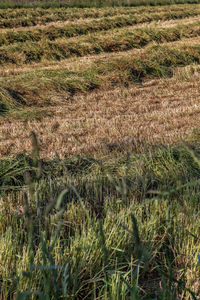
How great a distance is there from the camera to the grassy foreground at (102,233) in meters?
1.33

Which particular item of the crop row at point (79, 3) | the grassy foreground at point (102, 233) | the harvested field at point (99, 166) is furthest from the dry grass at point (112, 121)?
the crop row at point (79, 3)

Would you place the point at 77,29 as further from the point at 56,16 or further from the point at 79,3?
the point at 79,3

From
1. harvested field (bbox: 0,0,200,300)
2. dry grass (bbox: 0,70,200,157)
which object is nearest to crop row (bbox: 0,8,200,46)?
harvested field (bbox: 0,0,200,300)

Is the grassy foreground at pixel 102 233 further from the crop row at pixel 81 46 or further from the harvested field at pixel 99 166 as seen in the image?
the crop row at pixel 81 46

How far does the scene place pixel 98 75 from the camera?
8.67m

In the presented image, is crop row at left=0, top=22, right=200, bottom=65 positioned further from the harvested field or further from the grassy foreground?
the grassy foreground

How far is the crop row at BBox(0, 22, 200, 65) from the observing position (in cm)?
1060

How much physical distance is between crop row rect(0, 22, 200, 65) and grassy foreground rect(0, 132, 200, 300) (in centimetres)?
738

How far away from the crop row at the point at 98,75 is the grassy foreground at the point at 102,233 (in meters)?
4.13

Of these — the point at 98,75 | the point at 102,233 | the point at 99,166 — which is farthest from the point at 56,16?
the point at 102,233

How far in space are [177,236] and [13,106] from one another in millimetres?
5346

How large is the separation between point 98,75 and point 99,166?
18.2ft

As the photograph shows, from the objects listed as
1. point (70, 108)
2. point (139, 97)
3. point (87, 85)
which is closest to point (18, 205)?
point (70, 108)

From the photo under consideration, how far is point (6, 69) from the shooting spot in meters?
9.67
